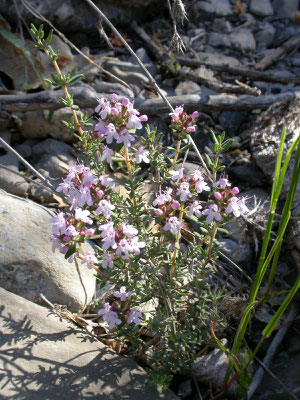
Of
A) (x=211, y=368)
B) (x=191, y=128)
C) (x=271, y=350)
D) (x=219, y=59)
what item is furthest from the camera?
(x=219, y=59)

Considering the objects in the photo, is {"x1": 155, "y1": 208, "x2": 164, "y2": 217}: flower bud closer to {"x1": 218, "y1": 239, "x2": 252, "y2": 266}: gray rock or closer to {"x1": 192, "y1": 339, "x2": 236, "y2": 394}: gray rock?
{"x1": 192, "y1": 339, "x2": 236, "y2": 394}: gray rock

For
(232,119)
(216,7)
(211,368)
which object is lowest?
(211,368)

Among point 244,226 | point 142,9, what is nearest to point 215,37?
point 142,9

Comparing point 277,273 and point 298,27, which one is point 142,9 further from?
point 277,273

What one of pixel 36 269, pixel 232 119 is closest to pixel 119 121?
pixel 36 269

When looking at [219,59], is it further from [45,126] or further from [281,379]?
[281,379]

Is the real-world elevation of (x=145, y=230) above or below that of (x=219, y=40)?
below

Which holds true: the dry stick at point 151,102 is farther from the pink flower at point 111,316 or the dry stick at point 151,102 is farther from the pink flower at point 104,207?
the pink flower at point 111,316

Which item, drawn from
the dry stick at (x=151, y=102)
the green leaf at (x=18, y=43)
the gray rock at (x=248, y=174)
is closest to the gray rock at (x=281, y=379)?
the gray rock at (x=248, y=174)
